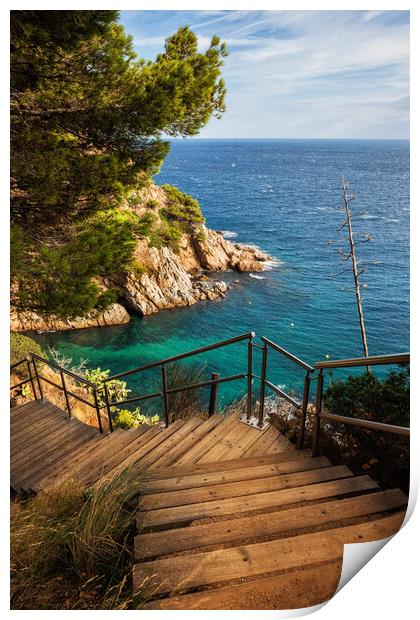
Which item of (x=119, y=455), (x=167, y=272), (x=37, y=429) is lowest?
(x=37, y=429)

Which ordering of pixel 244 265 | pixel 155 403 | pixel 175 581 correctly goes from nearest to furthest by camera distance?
pixel 175 581 → pixel 155 403 → pixel 244 265

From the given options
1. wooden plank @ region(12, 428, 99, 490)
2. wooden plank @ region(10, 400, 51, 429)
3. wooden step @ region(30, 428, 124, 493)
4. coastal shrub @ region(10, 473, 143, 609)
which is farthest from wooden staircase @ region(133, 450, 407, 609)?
wooden plank @ region(10, 400, 51, 429)

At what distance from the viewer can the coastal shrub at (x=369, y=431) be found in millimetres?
2863

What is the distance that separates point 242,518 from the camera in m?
2.02

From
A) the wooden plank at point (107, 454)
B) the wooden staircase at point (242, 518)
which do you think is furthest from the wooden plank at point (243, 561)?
the wooden plank at point (107, 454)

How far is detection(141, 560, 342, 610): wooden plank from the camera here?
151cm

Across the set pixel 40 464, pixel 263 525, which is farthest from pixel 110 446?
pixel 263 525

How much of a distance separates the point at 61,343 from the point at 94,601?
1788 centimetres

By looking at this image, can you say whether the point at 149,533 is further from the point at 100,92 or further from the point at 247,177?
the point at 247,177

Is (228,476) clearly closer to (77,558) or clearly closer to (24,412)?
(77,558)

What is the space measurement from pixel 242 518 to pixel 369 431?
1.60m

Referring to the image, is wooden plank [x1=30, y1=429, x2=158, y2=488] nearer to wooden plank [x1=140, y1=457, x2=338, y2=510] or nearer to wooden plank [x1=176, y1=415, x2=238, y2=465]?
wooden plank [x1=176, y1=415, x2=238, y2=465]
